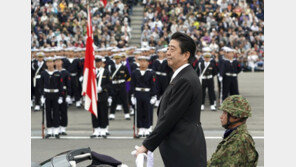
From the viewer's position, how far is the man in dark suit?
542 centimetres

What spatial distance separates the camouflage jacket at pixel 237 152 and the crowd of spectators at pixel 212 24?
24416 millimetres

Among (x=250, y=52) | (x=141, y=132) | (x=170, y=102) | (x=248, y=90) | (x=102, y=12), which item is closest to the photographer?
(x=170, y=102)

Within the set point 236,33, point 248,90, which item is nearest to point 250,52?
point 236,33

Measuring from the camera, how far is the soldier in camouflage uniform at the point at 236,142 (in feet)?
18.7

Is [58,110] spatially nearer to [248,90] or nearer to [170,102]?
[170,102]

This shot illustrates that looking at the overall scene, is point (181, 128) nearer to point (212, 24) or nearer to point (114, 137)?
point (114, 137)

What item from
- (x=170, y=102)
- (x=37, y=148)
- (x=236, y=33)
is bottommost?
(x=37, y=148)

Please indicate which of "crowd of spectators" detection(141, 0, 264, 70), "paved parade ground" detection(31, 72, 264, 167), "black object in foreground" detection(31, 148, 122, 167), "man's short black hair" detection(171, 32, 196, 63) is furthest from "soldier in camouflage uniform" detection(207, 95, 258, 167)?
"crowd of spectators" detection(141, 0, 264, 70)

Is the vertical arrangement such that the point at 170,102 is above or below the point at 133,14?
below

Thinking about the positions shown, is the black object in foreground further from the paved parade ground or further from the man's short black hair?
the paved parade ground

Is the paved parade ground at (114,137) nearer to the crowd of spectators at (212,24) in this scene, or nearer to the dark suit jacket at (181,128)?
the dark suit jacket at (181,128)

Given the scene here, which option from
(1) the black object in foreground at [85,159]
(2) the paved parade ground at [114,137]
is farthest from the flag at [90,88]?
(1) the black object in foreground at [85,159]

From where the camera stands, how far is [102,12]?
3538 cm

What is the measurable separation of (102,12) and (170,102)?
30259 mm
